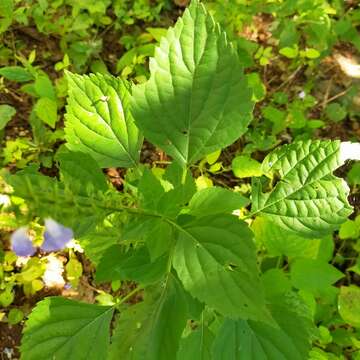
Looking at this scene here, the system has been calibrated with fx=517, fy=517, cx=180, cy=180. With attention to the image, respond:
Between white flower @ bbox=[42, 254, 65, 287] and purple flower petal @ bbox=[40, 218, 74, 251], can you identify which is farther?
white flower @ bbox=[42, 254, 65, 287]

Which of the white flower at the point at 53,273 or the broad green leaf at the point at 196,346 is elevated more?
the broad green leaf at the point at 196,346

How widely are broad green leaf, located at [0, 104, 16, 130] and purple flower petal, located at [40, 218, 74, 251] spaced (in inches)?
78.1

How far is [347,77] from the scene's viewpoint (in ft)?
11.6

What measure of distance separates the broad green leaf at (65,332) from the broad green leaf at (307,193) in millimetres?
671

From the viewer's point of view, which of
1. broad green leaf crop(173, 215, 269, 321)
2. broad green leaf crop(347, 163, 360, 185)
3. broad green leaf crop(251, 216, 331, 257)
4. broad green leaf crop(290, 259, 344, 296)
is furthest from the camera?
broad green leaf crop(347, 163, 360, 185)

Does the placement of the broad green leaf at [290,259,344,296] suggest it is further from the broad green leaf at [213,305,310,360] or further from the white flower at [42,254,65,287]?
the white flower at [42,254,65,287]

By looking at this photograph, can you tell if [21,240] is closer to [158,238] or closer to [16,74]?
[158,238]

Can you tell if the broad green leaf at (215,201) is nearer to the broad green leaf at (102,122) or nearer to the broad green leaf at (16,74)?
the broad green leaf at (102,122)

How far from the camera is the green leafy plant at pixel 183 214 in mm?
1394

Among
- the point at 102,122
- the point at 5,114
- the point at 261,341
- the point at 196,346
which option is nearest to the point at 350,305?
the point at 261,341

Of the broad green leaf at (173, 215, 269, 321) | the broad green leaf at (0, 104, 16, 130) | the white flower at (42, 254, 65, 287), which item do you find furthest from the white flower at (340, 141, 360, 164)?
the broad green leaf at (0, 104, 16, 130)

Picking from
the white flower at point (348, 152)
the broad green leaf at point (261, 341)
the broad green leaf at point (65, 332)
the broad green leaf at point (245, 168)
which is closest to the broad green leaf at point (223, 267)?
the broad green leaf at point (261, 341)

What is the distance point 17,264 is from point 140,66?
55.4 inches

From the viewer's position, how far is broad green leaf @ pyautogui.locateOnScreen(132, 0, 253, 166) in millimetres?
1663
